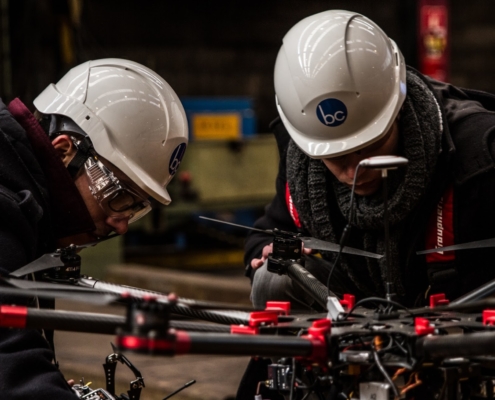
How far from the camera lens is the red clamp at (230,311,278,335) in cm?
182

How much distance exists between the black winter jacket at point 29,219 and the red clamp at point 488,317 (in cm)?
91

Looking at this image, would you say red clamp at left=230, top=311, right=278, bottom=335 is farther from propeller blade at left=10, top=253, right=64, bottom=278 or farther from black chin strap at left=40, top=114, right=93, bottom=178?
black chin strap at left=40, top=114, right=93, bottom=178

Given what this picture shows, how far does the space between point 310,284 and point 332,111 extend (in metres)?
0.56

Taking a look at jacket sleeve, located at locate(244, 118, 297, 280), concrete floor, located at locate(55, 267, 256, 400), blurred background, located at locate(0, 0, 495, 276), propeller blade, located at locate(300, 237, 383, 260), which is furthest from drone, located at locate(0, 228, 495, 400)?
blurred background, located at locate(0, 0, 495, 276)

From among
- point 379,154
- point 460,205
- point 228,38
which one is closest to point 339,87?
point 379,154

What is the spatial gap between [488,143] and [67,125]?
1251mm

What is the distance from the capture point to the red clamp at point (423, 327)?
1714mm

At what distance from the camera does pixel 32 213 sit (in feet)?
7.11

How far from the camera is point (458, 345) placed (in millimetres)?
1602

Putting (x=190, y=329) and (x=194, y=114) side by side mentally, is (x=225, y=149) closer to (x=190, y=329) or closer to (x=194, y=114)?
(x=194, y=114)

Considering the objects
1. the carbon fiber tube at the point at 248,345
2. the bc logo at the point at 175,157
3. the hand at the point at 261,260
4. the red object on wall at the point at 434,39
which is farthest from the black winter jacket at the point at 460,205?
the red object on wall at the point at 434,39

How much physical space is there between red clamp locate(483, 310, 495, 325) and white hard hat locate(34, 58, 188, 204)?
107 cm

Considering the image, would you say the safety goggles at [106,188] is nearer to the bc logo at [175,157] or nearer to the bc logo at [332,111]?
the bc logo at [175,157]

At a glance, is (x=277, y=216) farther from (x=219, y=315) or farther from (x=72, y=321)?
(x=72, y=321)
